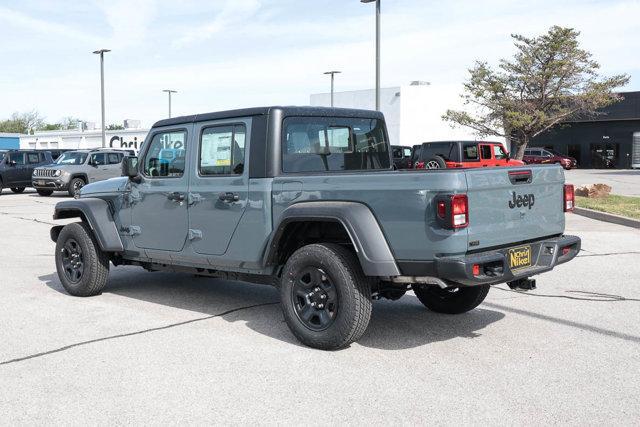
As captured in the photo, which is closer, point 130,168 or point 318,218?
point 318,218

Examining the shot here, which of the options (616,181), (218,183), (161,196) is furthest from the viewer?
(616,181)

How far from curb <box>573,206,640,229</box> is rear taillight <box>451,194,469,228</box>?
9.98 m

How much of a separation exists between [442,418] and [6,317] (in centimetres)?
429

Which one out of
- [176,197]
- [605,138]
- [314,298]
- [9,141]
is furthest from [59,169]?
[9,141]

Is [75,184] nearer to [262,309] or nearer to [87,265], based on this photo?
[87,265]

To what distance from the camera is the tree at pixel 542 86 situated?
3844cm

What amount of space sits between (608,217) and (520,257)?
10.5 metres

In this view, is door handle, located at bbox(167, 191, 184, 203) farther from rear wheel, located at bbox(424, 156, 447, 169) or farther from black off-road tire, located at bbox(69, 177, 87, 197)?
black off-road tire, located at bbox(69, 177, 87, 197)

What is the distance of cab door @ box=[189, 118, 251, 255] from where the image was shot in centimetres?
560

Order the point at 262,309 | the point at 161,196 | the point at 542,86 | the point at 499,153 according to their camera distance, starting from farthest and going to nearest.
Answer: the point at 542,86 → the point at 499,153 → the point at 262,309 → the point at 161,196

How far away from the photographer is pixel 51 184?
23609mm

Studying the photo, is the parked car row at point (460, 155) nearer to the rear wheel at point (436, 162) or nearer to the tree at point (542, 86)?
the rear wheel at point (436, 162)

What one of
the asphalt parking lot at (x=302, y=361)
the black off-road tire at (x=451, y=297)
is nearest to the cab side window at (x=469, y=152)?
the asphalt parking lot at (x=302, y=361)

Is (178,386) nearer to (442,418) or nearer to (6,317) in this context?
(442,418)
